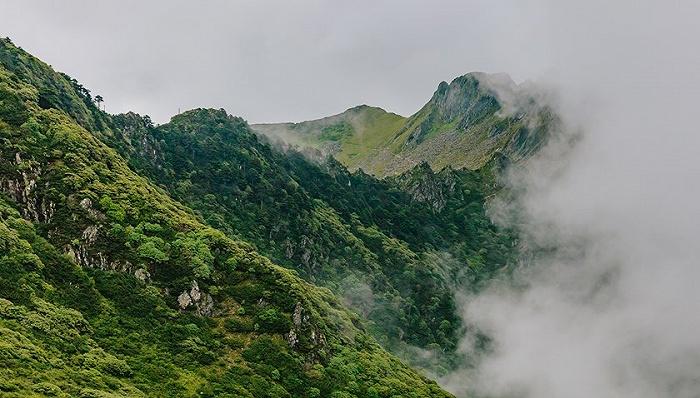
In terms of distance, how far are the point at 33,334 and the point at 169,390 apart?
2262 centimetres

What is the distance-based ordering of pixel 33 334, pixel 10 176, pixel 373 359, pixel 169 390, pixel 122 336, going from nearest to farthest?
pixel 33 334 < pixel 169 390 < pixel 122 336 < pixel 10 176 < pixel 373 359

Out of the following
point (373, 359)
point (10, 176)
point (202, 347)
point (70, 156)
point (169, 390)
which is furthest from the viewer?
point (373, 359)

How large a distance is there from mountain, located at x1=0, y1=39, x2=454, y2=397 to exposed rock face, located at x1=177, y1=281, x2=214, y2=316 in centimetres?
23

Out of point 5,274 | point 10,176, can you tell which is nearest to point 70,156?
point 10,176

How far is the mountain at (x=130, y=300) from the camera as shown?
92188 mm

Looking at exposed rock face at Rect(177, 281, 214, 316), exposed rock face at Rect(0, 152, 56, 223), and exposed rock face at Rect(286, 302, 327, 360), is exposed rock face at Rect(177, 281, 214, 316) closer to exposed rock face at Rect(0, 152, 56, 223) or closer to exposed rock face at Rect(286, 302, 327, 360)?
exposed rock face at Rect(286, 302, 327, 360)

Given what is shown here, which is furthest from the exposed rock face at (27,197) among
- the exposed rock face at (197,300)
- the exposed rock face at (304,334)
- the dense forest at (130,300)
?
the exposed rock face at (304,334)

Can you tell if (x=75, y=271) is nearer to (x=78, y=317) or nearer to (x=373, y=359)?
(x=78, y=317)

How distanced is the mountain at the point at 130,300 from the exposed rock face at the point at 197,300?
0.77 ft

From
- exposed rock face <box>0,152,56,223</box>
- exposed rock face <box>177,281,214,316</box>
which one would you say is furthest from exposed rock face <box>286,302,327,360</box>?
exposed rock face <box>0,152,56,223</box>

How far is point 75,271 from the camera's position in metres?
111

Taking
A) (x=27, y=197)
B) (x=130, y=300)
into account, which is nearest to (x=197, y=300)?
(x=130, y=300)

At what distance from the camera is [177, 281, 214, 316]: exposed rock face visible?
4844 inches

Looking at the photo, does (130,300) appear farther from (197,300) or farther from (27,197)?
(27,197)
